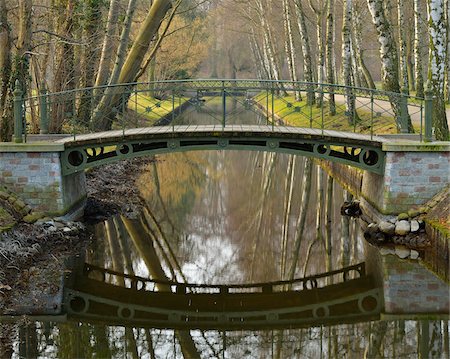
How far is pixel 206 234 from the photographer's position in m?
18.5

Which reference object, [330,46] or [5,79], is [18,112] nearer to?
[5,79]

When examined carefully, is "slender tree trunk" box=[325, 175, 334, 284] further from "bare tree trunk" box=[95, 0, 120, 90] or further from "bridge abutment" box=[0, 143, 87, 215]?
"bare tree trunk" box=[95, 0, 120, 90]

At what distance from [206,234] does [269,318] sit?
5.69 metres

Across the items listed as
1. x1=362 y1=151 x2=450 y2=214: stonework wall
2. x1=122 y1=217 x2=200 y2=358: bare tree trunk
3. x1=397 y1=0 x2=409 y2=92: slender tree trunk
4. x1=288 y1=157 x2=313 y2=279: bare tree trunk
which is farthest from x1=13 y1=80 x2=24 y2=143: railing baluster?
x1=397 y1=0 x2=409 y2=92: slender tree trunk

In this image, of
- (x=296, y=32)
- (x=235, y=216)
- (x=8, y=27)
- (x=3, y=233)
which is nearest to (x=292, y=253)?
(x=235, y=216)

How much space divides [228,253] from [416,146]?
14.4ft

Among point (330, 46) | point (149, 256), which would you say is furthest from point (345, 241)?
point (330, 46)

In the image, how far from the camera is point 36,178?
17.2 m

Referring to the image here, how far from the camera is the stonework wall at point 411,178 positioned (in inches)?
672

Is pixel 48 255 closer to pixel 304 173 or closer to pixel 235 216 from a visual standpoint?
pixel 235 216

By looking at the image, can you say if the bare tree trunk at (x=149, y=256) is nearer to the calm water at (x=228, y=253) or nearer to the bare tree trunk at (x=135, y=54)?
the calm water at (x=228, y=253)

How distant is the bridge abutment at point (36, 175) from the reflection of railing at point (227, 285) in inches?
91.2

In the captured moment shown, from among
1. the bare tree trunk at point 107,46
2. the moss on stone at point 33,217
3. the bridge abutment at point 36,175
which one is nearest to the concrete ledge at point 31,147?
the bridge abutment at point 36,175

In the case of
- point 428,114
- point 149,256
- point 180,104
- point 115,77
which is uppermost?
point 115,77
